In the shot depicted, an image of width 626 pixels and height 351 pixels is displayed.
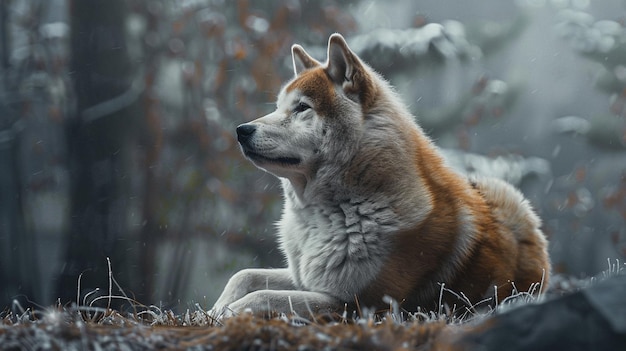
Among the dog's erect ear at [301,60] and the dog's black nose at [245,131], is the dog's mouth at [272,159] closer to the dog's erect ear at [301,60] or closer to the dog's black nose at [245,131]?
the dog's black nose at [245,131]

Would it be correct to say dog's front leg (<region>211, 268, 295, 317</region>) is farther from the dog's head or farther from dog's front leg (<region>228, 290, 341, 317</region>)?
the dog's head

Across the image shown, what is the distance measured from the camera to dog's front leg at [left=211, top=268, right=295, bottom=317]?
2934 millimetres

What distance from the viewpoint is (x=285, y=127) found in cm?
298

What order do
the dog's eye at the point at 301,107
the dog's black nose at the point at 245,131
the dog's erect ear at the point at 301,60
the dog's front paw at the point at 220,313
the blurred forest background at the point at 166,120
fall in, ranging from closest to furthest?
the dog's front paw at the point at 220,313, the dog's black nose at the point at 245,131, the dog's eye at the point at 301,107, the dog's erect ear at the point at 301,60, the blurred forest background at the point at 166,120

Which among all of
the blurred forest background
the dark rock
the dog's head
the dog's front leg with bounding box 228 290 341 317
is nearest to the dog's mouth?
the dog's head

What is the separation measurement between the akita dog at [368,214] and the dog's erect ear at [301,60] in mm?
194

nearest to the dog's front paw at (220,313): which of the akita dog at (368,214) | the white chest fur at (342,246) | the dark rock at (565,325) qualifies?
the akita dog at (368,214)

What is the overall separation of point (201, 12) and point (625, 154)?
200 inches

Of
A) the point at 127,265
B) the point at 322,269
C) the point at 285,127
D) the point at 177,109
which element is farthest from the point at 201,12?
the point at 322,269

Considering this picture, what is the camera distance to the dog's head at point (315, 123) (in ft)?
9.62

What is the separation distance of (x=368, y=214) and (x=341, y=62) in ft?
2.41

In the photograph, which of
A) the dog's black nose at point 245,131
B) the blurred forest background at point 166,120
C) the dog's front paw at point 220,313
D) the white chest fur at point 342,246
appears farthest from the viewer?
the blurred forest background at point 166,120

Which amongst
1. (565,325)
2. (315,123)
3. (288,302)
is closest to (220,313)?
(288,302)

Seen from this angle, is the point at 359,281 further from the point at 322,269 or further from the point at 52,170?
the point at 52,170
